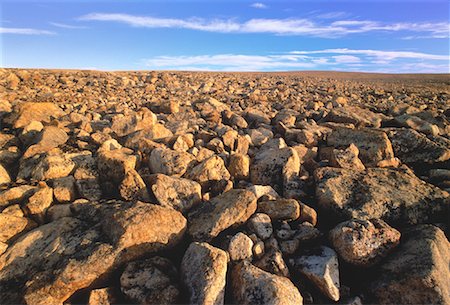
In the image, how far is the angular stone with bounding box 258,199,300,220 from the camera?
13.7 feet

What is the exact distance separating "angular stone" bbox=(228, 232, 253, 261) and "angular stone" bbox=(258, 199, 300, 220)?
601 mm

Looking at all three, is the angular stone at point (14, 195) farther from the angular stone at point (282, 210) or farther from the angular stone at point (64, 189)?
the angular stone at point (282, 210)

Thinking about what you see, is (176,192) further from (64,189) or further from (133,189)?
(64,189)

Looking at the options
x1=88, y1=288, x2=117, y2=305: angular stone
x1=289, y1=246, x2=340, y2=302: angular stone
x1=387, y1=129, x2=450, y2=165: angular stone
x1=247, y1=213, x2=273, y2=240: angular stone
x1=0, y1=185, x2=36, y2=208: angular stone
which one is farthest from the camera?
x1=387, y1=129, x2=450, y2=165: angular stone

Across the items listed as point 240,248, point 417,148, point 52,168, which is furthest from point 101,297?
point 417,148

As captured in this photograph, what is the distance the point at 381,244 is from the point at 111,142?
4278 millimetres

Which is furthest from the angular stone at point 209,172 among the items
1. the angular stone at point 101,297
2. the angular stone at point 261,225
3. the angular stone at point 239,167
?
the angular stone at point 101,297

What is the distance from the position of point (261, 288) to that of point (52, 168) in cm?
344

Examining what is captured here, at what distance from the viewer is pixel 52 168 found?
16.1 ft

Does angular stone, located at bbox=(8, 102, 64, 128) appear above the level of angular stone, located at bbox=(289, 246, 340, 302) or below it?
above

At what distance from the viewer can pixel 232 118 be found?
26.3ft

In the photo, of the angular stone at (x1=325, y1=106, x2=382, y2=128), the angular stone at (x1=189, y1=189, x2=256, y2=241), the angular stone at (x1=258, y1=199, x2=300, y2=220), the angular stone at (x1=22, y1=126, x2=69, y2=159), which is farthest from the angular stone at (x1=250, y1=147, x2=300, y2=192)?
the angular stone at (x1=325, y1=106, x2=382, y2=128)

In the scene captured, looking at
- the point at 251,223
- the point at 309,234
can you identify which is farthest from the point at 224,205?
the point at 309,234

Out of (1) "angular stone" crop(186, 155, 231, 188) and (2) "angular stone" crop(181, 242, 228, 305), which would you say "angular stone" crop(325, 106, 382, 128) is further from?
(2) "angular stone" crop(181, 242, 228, 305)
